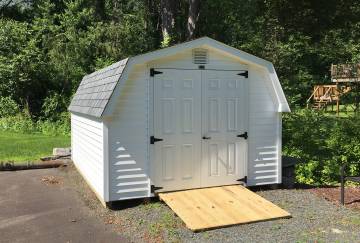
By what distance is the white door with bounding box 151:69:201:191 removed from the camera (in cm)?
762

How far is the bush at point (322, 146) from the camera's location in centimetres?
1010

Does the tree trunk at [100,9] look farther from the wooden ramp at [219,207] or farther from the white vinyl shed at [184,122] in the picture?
the wooden ramp at [219,207]

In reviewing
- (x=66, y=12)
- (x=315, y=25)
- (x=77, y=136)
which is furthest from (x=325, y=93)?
(x=77, y=136)

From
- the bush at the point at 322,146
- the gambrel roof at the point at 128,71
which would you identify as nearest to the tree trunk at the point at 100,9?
the bush at the point at 322,146

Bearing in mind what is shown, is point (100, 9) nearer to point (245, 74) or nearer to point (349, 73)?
point (349, 73)

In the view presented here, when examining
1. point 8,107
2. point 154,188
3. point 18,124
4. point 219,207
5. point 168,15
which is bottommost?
point 219,207

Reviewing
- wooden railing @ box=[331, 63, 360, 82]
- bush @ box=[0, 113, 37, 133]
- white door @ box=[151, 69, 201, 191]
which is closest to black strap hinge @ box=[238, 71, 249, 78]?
white door @ box=[151, 69, 201, 191]

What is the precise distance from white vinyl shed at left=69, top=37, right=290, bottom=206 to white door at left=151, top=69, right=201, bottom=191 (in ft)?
0.06

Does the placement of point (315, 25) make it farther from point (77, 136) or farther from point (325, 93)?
point (77, 136)

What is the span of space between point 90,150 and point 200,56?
9.86ft

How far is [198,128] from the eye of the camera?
26.0 feet

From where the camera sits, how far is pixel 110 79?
764 cm

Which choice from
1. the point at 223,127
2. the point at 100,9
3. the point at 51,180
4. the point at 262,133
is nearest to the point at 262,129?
the point at 262,133

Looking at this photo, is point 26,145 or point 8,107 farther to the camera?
point 8,107
